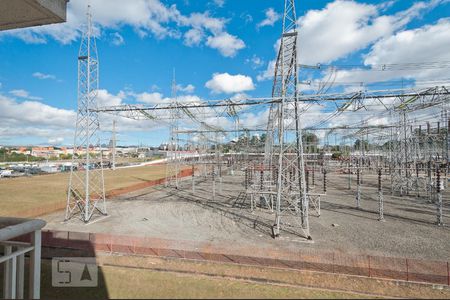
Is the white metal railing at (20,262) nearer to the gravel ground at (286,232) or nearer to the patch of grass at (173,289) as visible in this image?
the patch of grass at (173,289)

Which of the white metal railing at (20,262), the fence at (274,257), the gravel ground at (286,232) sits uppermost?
the white metal railing at (20,262)

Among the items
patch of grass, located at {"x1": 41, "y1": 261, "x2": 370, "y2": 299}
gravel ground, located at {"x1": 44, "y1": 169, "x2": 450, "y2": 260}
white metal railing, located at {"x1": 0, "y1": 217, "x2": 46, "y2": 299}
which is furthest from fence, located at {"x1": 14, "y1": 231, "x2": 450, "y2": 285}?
white metal railing, located at {"x1": 0, "y1": 217, "x2": 46, "y2": 299}

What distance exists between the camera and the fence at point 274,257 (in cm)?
902

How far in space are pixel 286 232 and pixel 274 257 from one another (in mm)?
5126

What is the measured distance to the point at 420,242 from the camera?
13.5m

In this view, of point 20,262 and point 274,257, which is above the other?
point 20,262

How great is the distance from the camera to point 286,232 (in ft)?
49.4

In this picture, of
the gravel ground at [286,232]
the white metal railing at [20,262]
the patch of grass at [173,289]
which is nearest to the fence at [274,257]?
the patch of grass at [173,289]

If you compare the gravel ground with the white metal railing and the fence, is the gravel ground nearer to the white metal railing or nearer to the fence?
the fence

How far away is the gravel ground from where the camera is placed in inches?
517

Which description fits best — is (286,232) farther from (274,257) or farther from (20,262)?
(20,262)

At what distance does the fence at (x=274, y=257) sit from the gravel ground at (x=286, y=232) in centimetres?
252

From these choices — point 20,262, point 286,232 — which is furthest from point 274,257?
point 20,262

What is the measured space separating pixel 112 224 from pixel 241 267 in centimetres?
1010
